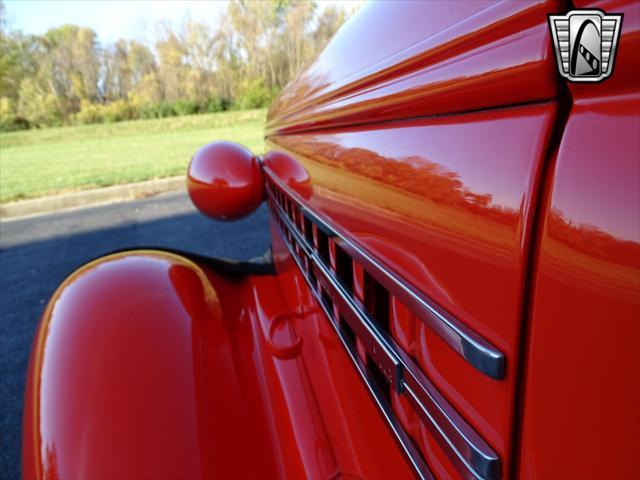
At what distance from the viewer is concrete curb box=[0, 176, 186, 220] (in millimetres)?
5730

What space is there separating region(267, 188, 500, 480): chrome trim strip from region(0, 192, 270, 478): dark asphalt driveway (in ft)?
6.01

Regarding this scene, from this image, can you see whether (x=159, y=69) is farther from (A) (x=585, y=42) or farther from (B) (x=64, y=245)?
(A) (x=585, y=42)

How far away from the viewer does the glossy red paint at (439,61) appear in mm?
358

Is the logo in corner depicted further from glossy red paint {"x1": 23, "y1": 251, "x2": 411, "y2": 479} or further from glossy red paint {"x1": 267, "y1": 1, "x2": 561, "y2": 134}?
glossy red paint {"x1": 23, "y1": 251, "x2": 411, "y2": 479}

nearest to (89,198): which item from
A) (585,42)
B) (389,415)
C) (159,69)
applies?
(389,415)

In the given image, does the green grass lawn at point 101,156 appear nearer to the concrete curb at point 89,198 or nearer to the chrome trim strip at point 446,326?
the concrete curb at point 89,198

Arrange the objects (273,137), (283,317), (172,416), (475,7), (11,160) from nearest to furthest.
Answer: (475,7), (172,416), (283,317), (273,137), (11,160)

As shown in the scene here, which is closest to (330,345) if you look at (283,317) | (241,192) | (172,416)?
(283,317)

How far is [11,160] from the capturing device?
10.6m

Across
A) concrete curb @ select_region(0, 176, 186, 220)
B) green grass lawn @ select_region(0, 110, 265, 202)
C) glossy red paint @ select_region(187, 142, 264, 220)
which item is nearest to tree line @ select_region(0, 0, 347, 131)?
green grass lawn @ select_region(0, 110, 265, 202)

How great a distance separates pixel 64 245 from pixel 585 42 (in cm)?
493

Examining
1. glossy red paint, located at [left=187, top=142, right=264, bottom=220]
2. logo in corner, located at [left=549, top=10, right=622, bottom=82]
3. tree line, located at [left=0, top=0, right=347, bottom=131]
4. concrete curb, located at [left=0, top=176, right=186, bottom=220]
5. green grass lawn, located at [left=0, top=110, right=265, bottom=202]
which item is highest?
tree line, located at [left=0, top=0, right=347, bottom=131]

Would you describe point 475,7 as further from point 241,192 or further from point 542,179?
point 241,192

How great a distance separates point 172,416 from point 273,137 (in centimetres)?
137
